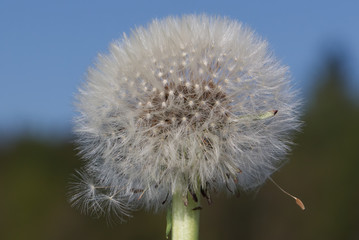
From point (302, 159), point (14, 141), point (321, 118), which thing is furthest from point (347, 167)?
point (14, 141)

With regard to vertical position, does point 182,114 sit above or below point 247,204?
below

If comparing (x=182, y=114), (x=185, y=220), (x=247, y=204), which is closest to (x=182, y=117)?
(x=182, y=114)

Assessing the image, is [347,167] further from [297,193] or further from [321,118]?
[321,118]

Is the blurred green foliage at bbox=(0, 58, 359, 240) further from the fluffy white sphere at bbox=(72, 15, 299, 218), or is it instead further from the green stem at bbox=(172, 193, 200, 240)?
the green stem at bbox=(172, 193, 200, 240)

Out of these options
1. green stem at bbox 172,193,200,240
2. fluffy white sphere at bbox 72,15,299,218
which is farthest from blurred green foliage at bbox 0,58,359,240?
green stem at bbox 172,193,200,240

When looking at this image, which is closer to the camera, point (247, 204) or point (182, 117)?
point (182, 117)

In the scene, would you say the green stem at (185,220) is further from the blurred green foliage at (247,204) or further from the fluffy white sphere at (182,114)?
the blurred green foliage at (247,204)

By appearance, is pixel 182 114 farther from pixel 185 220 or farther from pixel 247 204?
pixel 247 204
